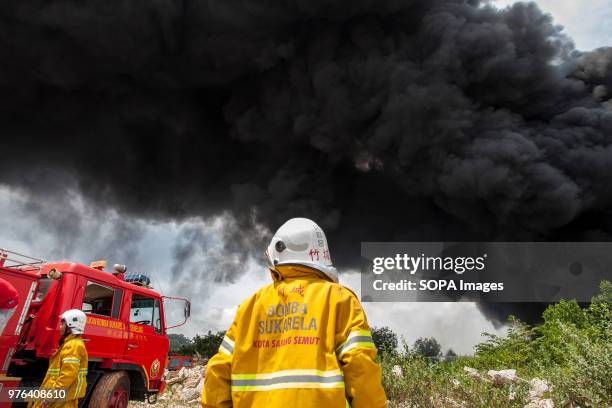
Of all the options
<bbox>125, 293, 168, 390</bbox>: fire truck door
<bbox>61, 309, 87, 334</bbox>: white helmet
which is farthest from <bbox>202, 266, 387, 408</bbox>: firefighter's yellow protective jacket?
<bbox>125, 293, 168, 390</bbox>: fire truck door

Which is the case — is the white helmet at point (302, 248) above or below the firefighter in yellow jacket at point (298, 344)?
above

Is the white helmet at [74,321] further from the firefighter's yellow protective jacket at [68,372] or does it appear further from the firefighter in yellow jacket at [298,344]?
the firefighter in yellow jacket at [298,344]

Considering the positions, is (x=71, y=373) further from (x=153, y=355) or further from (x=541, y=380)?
(x=541, y=380)

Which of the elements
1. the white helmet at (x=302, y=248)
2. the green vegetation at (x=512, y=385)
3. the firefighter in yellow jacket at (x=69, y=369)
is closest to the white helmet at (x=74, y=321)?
the firefighter in yellow jacket at (x=69, y=369)

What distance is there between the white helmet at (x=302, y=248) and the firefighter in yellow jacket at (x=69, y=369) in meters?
3.65

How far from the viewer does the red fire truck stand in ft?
18.9

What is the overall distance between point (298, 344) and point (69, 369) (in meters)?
3.81

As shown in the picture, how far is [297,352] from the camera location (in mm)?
1995

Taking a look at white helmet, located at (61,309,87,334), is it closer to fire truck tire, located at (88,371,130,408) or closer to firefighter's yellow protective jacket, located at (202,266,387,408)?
fire truck tire, located at (88,371,130,408)

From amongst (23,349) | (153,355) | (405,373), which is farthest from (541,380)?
(23,349)

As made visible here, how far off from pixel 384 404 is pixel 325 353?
0.32 m

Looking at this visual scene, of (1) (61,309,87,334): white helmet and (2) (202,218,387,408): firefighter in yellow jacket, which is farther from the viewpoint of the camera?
(1) (61,309,87,334): white helmet

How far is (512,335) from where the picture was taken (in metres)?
26.1

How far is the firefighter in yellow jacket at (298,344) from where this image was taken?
6.17 ft
